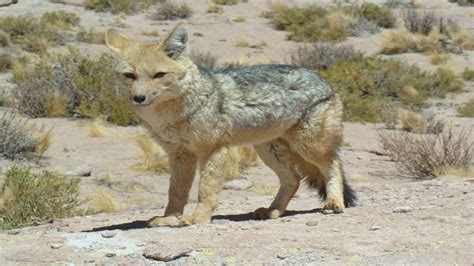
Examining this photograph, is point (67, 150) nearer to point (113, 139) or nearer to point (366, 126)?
point (113, 139)

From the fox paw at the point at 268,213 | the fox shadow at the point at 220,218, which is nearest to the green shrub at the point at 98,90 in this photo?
the fox shadow at the point at 220,218

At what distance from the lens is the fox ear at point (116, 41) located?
7.49 meters

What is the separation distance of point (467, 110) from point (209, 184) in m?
13.4

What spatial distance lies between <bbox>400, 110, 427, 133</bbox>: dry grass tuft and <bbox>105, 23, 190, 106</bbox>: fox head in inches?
455

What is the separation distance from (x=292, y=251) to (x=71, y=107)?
12204mm

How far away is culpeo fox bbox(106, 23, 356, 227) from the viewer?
735cm

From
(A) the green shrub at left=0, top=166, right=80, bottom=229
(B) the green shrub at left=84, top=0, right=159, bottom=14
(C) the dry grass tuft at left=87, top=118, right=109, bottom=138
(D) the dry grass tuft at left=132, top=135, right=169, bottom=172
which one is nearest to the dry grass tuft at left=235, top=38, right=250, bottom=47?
(B) the green shrub at left=84, top=0, right=159, bottom=14

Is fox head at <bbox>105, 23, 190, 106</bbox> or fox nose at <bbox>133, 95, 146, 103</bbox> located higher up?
fox head at <bbox>105, 23, 190, 106</bbox>

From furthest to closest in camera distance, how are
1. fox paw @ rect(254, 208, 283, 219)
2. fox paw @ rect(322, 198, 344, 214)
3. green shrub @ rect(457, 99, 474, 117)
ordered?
green shrub @ rect(457, 99, 474, 117) → fox paw @ rect(254, 208, 283, 219) → fox paw @ rect(322, 198, 344, 214)

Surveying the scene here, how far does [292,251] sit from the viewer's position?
6508mm

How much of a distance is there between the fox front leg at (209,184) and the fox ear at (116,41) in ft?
3.87

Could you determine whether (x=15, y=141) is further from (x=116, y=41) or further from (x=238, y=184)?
(x=116, y=41)

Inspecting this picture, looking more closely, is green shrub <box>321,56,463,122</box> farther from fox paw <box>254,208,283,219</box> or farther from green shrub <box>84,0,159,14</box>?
green shrub <box>84,0,159,14</box>

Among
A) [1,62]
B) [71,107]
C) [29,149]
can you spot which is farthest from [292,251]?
[1,62]
